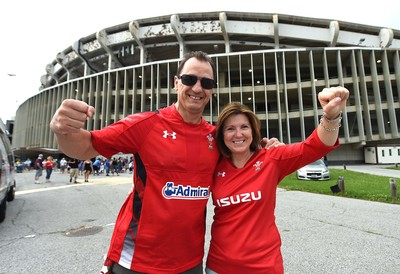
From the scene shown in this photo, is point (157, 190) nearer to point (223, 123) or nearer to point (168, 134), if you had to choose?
point (168, 134)

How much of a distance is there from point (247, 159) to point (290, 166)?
34 cm

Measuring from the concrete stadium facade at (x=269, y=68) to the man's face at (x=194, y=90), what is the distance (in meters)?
30.1

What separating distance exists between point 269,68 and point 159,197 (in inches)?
1451

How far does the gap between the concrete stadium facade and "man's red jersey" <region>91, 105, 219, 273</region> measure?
30.3 m

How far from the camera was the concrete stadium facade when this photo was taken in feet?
99.3

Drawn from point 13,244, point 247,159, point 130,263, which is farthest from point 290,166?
point 13,244

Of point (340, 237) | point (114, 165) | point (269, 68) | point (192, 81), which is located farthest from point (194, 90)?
point (269, 68)

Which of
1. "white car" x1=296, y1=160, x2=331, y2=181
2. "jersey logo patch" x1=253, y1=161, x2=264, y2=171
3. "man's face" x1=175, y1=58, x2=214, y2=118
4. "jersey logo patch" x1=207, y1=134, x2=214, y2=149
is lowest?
"white car" x1=296, y1=160, x2=331, y2=181

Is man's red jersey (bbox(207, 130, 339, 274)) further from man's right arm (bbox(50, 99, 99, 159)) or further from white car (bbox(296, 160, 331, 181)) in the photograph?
white car (bbox(296, 160, 331, 181))

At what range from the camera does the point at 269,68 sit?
3522 cm

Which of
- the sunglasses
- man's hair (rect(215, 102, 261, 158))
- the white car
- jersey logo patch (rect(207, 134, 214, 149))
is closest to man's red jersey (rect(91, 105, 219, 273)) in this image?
jersey logo patch (rect(207, 134, 214, 149))

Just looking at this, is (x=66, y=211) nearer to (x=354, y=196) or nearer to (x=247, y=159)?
(x=247, y=159)

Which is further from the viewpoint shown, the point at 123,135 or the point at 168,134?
the point at 168,134

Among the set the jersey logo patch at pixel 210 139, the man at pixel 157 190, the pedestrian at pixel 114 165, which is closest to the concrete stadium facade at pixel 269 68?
the pedestrian at pixel 114 165
